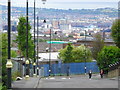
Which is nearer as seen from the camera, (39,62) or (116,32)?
(116,32)

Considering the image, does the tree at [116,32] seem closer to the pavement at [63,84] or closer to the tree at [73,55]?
the tree at [73,55]

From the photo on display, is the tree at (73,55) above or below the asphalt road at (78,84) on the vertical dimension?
below

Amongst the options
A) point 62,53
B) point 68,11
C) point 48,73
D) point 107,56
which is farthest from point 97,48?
point 68,11

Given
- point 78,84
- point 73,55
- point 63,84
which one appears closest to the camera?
point 78,84

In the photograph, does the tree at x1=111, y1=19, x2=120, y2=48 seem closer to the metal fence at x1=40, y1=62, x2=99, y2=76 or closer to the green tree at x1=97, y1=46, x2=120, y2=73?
the green tree at x1=97, y1=46, x2=120, y2=73

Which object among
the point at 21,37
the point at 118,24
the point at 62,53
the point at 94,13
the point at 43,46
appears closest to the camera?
the point at 21,37

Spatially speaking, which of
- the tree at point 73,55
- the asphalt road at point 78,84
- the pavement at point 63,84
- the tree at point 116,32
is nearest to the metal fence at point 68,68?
the tree at point 116,32

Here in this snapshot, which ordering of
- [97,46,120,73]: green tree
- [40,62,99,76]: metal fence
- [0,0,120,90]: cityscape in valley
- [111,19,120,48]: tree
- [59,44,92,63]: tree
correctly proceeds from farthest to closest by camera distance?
[59,44,92,63]: tree < [40,62,99,76]: metal fence < [111,19,120,48]: tree < [97,46,120,73]: green tree < [0,0,120,90]: cityscape in valley

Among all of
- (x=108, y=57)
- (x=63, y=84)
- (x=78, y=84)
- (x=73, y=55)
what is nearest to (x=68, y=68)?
(x=73, y=55)

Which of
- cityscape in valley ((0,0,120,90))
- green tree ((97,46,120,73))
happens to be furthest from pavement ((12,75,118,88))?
green tree ((97,46,120,73))

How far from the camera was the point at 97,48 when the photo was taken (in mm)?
92312

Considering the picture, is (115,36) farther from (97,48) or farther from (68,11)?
(68,11)

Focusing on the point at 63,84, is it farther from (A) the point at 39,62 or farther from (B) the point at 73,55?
(B) the point at 73,55

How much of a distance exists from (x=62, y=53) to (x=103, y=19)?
8499 cm
